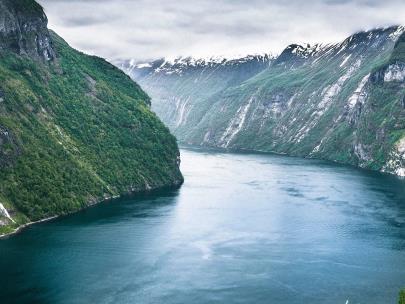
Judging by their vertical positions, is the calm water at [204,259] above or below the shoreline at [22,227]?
below

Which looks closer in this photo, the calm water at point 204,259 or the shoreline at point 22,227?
the calm water at point 204,259

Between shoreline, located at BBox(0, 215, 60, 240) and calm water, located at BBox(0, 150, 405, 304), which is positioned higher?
shoreline, located at BBox(0, 215, 60, 240)

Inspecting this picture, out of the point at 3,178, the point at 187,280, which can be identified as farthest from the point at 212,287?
the point at 3,178

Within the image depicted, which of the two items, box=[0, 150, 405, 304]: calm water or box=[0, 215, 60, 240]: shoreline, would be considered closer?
box=[0, 150, 405, 304]: calm water

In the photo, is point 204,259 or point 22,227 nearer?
point 204,259

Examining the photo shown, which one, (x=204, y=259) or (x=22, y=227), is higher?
(x=22, y=227)

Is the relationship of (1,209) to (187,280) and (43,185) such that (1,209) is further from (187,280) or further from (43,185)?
(187,280)

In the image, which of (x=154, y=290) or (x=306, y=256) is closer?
(x=154, y=290)

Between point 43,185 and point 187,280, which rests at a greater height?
point 43,185
